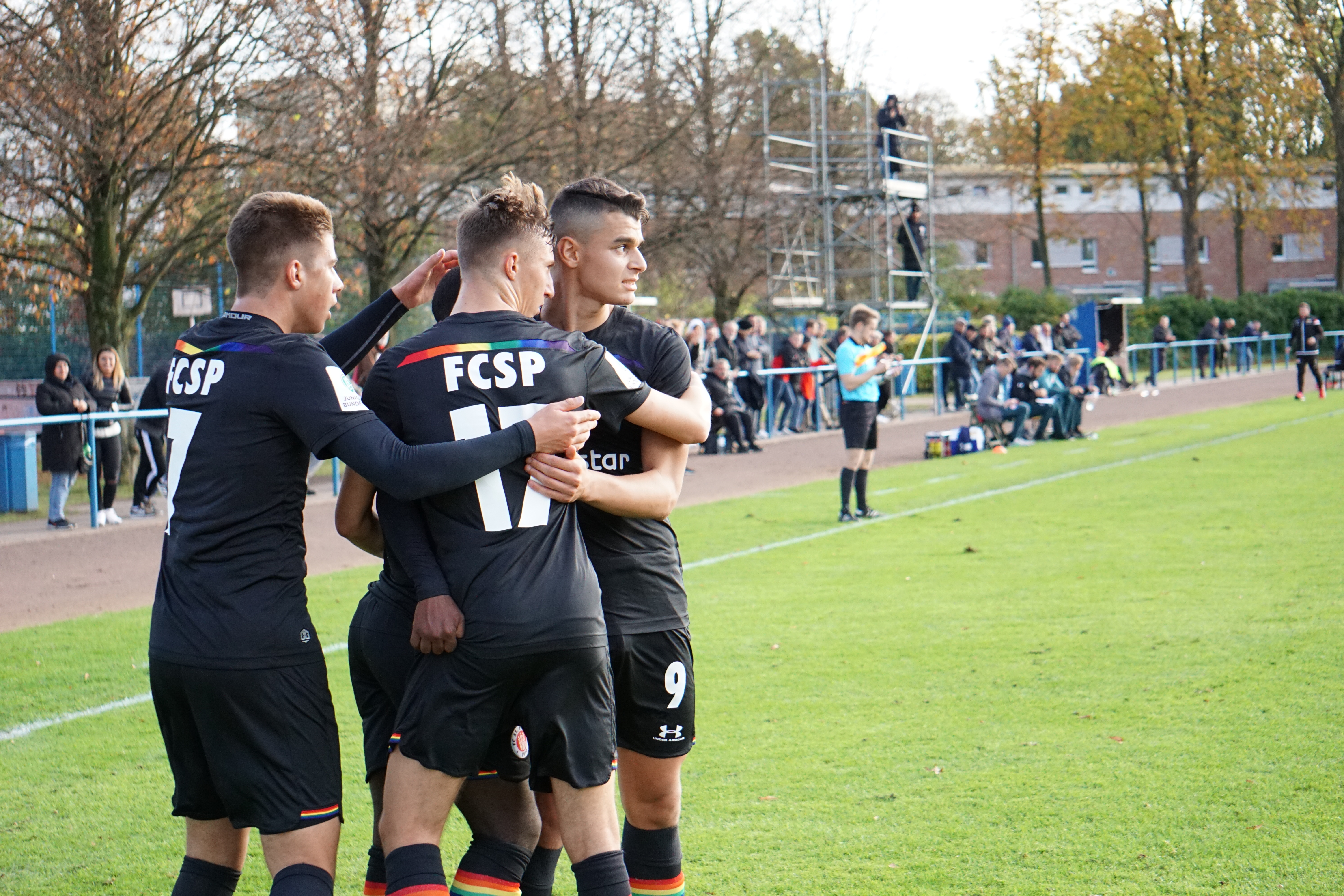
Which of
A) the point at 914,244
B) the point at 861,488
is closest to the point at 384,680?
the point at 861,488

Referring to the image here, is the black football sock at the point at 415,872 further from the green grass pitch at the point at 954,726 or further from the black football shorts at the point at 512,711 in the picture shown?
the green grass pitch at the point at 954,726

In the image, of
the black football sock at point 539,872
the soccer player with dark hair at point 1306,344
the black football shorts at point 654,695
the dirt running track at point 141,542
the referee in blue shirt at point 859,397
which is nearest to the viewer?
the black football shorts at point 654,695

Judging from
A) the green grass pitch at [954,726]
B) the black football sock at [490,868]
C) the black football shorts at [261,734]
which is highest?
the black football shorts at [261,734]

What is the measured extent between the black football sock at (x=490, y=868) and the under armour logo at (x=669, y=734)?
0.47 metres

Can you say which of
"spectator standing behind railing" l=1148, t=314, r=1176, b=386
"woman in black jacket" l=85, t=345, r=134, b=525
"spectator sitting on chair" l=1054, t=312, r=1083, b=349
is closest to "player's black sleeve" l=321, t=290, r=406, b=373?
"woman in black jacket" l=85, t=345, r=134, b=525

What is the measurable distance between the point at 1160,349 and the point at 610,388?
3562 cm

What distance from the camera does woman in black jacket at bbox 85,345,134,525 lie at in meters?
14.1

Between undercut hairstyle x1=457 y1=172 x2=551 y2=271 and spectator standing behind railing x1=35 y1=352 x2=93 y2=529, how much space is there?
12.0 meters

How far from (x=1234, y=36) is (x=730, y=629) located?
45230 mm

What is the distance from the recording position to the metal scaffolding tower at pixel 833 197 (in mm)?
27531

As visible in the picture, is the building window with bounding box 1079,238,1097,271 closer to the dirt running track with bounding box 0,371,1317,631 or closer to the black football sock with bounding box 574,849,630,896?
the dirt running track with bounding box 0,371,1317,631

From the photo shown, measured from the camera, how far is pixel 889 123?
1057 inches

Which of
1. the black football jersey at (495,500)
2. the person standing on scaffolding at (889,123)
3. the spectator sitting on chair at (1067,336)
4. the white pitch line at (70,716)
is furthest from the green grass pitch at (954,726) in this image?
the spectator sitting on chair at (1067,336)

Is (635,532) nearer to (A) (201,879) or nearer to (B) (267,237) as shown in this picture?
(B) (267,237)
